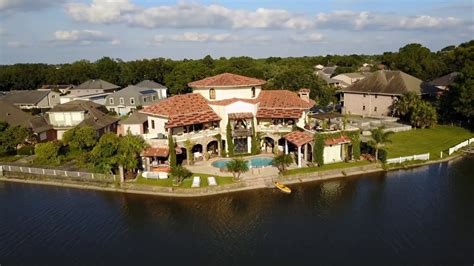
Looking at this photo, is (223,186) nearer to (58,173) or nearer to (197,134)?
(197,134)

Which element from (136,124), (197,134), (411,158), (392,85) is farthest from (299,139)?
(392,85)

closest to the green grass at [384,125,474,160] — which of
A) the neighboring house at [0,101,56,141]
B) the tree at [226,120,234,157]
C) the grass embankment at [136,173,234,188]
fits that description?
the tree at [226,120,234,157]

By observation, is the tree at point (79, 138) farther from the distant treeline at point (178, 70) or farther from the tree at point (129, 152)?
the distant treeline at point (178, 70)

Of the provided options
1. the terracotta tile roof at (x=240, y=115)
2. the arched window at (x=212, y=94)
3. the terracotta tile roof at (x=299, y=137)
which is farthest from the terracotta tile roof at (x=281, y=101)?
the arched window at (x=212, y=94)

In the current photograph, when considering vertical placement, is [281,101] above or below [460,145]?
above

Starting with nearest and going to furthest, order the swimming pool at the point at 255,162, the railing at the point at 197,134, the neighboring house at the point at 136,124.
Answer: the swimming pool at the point at 255,162
the railing at the point at 197,134
the neighboring house at the point at 136,124

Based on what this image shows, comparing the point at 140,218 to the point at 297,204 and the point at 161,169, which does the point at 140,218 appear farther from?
the point at 297,204
